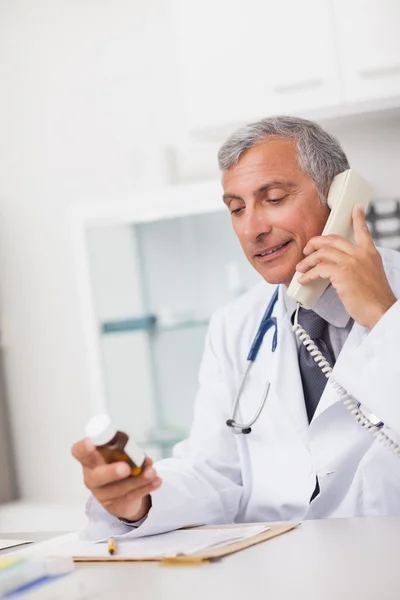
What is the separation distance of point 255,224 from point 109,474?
0.74 meters

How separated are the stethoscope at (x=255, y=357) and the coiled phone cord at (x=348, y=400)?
13 centimetres

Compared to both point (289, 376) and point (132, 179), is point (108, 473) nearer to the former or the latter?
point (289, 376)

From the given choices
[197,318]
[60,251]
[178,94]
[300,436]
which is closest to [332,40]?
[178,94]

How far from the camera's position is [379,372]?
58.8 inches

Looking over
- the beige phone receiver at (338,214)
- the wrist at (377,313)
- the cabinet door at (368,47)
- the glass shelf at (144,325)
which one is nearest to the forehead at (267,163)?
the beige phone receiver at (338,214)

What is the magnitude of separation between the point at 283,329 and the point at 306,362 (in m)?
0.11

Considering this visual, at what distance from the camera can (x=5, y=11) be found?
11.8 ft

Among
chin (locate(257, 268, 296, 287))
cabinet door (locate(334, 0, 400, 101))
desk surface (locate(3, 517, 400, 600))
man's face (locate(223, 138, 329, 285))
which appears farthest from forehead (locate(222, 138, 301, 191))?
desk surface (locate(3, 517, 400, 600))

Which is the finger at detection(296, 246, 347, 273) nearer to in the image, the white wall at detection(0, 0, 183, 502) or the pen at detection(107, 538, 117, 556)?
the pen at detection(107, 538, 117, 556)

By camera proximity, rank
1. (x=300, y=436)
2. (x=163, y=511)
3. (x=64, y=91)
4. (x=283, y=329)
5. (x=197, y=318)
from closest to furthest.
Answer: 1. (x=163, y=511)
2. (x=300, y=436)
3. (x=283, y=329)
4. (x=197, y=318)
5. (x=64, y=91)

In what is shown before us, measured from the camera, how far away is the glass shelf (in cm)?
307

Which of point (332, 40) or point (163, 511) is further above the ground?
point (332, 40)

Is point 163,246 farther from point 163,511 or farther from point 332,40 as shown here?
point 163,511

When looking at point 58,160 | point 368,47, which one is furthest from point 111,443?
point 58,160
